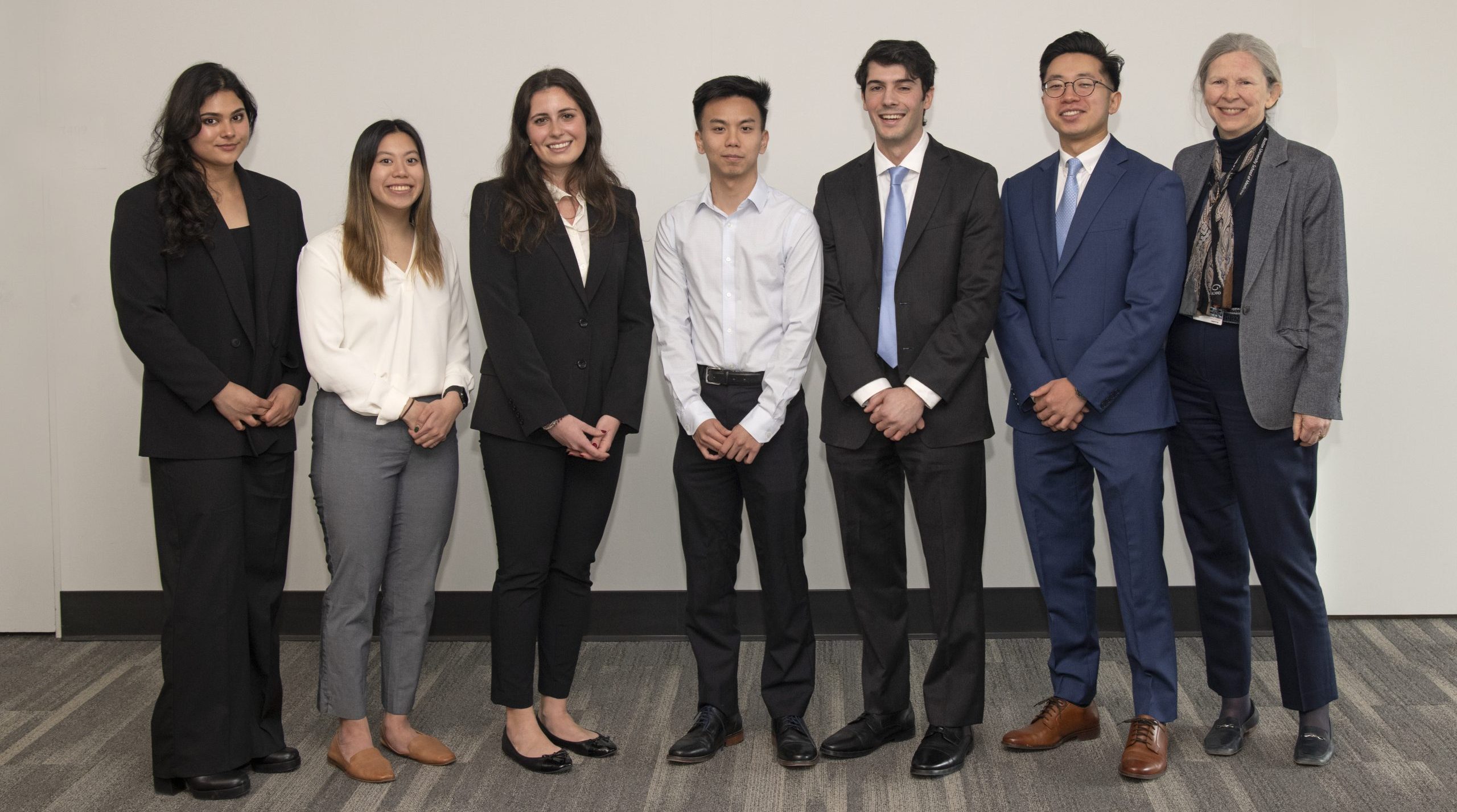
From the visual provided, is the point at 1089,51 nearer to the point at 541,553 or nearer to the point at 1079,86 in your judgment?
the point at 1079,86

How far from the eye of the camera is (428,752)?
120 inches

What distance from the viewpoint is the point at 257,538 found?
2.96 metres

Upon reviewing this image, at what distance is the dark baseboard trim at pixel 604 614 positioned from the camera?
412 centimetres

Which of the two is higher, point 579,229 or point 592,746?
point 579,229

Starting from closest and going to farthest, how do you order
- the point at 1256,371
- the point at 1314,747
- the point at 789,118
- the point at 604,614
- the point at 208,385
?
the point at 208,385 → the point at 1256,371 → the point at 1314,747 → the point at 789,118 → the point at 604,614

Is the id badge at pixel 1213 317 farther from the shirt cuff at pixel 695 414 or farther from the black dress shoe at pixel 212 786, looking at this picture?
the black dress shoe at pixel 212 786

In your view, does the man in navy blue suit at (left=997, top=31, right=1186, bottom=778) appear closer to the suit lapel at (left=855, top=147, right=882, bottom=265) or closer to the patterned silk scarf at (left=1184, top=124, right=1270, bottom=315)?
the patterned silk scarf at (left=1184, top=124, right=1270, bottom=315)

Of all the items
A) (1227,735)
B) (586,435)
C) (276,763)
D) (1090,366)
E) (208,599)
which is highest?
(1090,366)

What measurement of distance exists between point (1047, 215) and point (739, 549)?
117 centimetres

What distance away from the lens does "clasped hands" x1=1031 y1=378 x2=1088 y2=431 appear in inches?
114

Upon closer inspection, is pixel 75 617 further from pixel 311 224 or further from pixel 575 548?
pixel 575 548

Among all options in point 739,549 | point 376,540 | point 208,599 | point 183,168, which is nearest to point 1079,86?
point 739,549

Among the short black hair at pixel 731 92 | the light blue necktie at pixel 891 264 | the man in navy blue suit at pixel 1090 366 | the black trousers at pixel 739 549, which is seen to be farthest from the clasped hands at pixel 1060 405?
the short black hair at pixel 731 92

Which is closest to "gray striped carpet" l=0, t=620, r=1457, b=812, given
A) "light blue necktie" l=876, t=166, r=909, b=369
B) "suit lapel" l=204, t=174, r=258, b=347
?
"light blue necktie" l=876, t=166, r=909, b=369
